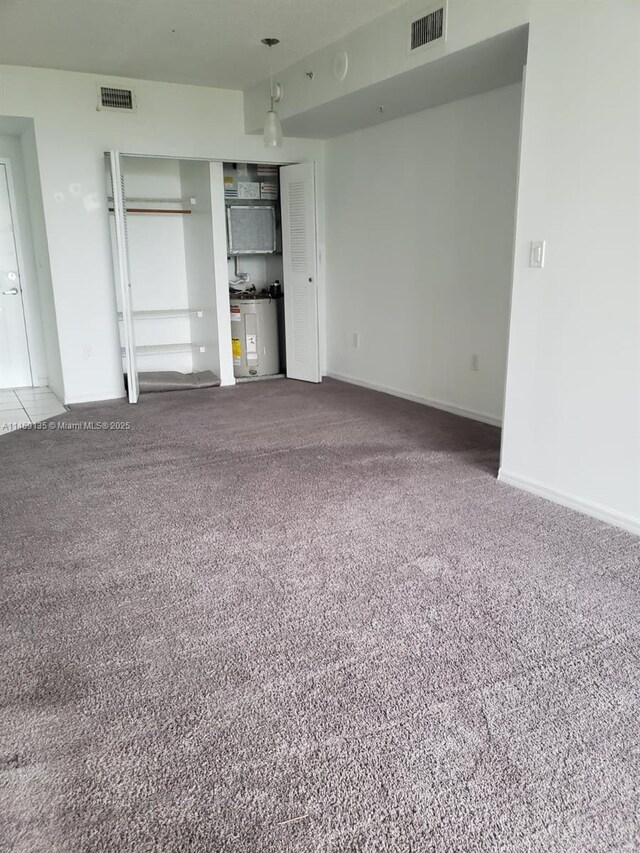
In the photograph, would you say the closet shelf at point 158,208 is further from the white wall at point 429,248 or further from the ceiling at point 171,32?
the white wall at point 429,248

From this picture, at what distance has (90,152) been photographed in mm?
5348

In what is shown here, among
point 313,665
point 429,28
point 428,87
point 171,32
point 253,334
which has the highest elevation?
point 171,32

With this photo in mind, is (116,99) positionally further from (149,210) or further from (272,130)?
(272,130)

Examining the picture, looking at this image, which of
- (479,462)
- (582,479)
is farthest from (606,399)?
(479,462)

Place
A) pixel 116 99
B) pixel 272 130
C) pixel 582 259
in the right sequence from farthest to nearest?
pixel 116 99 < pixel 272 130 < pixel 582 259

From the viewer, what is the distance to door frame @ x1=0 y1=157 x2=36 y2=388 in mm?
6027

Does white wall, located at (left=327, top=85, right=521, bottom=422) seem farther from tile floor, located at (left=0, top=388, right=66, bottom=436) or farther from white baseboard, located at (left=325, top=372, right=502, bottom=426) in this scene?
tile floor, located at (left=0, top=388, right=66, bottom=436)

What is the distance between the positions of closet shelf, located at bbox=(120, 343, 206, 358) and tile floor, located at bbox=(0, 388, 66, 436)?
37.8 inches

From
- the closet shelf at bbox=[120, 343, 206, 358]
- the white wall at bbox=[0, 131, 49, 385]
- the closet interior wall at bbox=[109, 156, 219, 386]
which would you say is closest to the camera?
the white wall at bbox=[0, 131, 49, 385]

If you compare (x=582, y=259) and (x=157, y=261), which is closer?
(x=582, y=259)

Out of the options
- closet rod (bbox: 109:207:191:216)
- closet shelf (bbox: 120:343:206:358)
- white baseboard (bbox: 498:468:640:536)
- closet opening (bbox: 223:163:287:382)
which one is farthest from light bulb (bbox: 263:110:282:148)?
white baseboard (bbox: 498:468:640:536)

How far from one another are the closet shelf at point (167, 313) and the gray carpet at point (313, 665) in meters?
2.91

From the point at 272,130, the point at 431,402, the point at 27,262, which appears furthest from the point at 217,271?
the point at 431,402

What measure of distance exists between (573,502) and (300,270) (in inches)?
152
